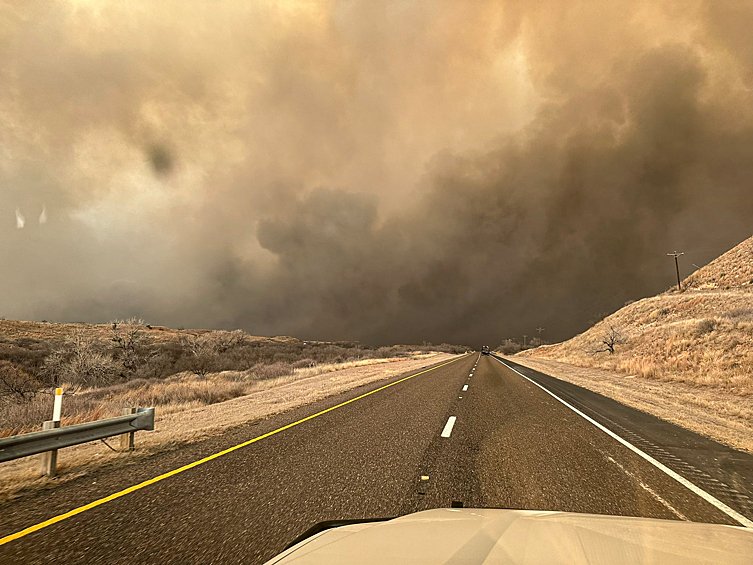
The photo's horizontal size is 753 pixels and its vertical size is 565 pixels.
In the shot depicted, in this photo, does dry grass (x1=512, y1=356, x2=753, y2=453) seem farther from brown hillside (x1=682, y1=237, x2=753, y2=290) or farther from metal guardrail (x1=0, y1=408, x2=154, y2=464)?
brown hillside (x1=682, y1=237, x2=753, y2=290)

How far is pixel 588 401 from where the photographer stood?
12602 mm

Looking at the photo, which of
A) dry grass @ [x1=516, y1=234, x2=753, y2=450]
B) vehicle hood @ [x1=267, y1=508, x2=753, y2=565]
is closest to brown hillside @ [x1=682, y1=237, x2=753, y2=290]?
dry grass @ [x1=516, y1=234, x2=753, y2=450]

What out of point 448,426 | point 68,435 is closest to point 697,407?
point 448,426

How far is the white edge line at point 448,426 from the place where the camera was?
24.4ft

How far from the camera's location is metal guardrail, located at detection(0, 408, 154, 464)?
4852 mm

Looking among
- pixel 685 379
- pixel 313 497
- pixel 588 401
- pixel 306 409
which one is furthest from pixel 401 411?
pixel 685 379

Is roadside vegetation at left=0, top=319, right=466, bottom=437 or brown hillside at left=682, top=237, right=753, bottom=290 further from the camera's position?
brown hillside at left=682, top=237, right=753, bottom=290

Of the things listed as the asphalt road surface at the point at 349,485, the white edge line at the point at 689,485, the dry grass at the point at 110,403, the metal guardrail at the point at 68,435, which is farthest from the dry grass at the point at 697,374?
the dry grass at the point at 110,403

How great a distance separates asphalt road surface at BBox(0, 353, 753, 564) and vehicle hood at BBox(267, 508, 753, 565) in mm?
1205

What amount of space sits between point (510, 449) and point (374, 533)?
4.69 m

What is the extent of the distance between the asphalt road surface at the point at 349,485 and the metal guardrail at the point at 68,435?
2.09 feet

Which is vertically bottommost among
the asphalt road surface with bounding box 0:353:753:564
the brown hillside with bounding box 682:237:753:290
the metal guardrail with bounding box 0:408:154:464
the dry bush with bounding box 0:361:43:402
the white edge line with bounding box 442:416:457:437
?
the dry bush with bounding box 0:361:43:402

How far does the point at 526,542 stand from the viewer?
2219mm

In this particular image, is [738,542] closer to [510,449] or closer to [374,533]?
[374,533]
